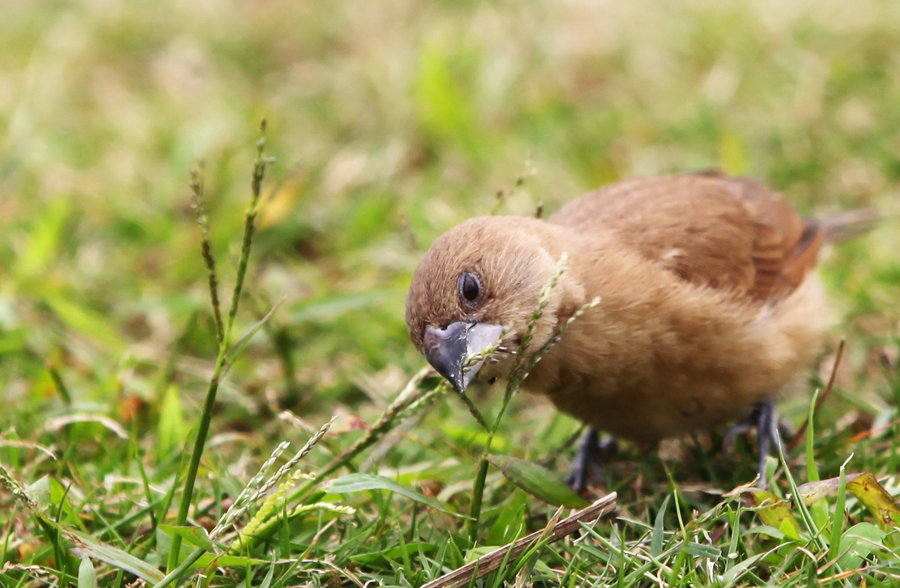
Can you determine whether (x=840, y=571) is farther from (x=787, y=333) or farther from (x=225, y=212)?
(x=225, y=212)

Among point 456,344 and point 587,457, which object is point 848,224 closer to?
point 587,457

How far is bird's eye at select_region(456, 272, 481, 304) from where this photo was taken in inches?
125

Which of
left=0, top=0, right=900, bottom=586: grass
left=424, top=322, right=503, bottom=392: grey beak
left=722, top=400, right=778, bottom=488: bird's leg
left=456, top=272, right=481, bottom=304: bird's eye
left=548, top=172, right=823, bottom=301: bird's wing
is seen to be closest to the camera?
left=0, top=0, right=900, bottom=586: grass

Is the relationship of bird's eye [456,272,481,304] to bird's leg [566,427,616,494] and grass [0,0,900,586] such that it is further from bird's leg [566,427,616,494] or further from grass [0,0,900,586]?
bird's leg [566,427,616,494]

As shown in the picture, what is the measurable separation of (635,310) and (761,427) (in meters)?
0.69

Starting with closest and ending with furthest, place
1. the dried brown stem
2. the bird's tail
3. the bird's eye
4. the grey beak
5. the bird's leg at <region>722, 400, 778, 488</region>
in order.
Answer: the dried brown stem
the grey beak
the bird's eye
the bird's leg at <region>722, 400, 778, 488</region>
the bird's tail

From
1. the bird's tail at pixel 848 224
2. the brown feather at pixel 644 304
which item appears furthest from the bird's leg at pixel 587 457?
the bird's tail at pixel 848 224

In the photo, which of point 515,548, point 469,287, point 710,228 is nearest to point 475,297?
point 469,287

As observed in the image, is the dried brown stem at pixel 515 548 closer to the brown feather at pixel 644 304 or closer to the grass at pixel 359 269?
the grass at pixel 359 269

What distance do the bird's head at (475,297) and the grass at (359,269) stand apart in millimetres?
222

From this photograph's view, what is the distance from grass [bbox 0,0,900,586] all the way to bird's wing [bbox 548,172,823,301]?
1.17ft

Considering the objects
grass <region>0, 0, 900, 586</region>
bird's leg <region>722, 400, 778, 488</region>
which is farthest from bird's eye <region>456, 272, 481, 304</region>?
bird's leg <region>722, 400, 778, 488</region>

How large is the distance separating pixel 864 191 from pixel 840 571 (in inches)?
129

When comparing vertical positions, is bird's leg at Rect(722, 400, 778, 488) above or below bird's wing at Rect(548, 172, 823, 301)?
below
